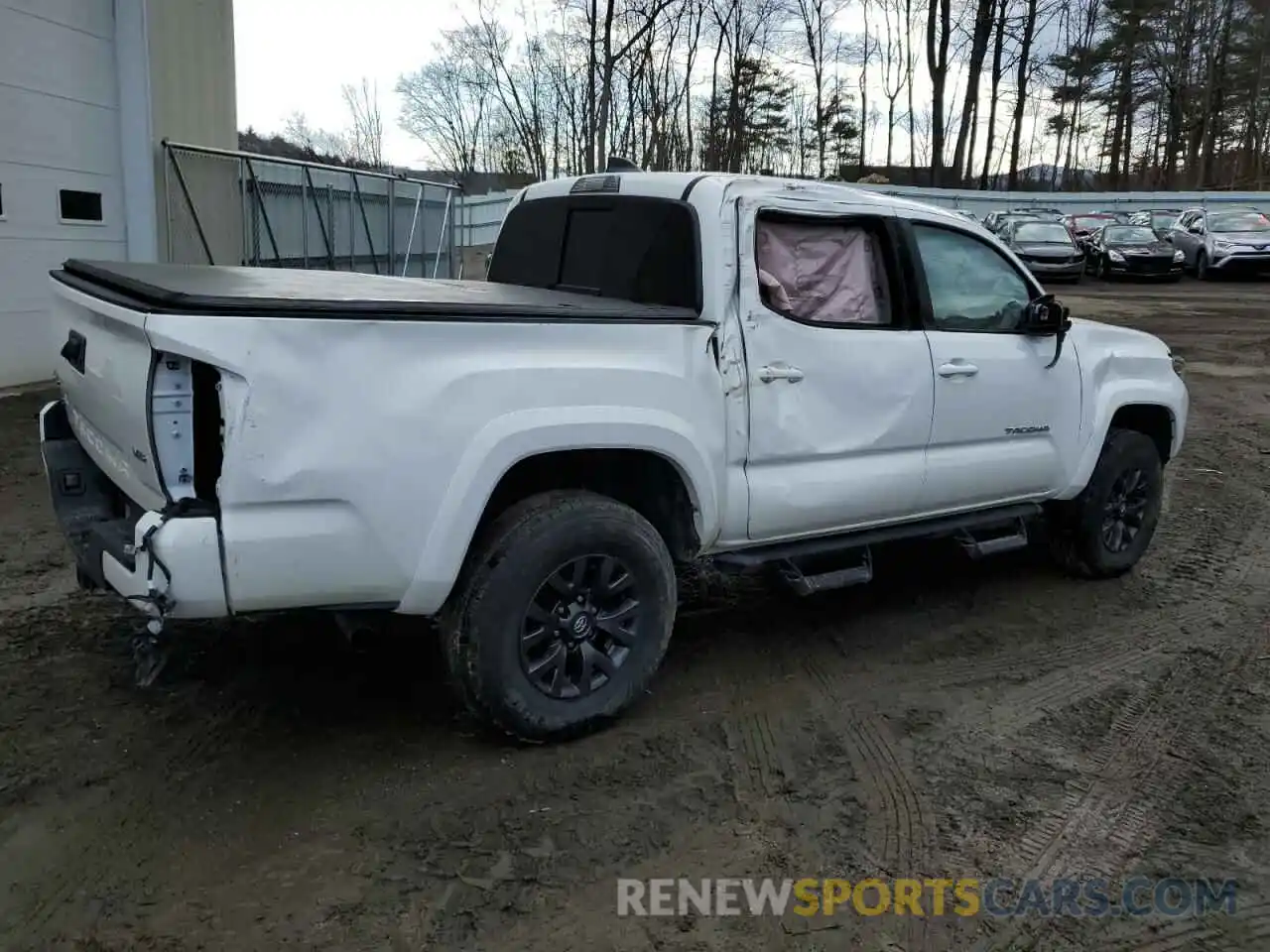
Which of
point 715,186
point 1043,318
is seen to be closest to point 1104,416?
point 1043,318

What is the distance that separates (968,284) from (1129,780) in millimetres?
2377

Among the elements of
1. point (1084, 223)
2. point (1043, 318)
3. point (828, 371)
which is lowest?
point (828, 371)

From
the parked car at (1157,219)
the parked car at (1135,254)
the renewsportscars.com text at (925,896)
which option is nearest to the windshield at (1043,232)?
the parked car at (1135,254)

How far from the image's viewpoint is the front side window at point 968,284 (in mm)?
4965

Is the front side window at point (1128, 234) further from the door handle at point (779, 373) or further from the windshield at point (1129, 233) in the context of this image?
the door handle at point (779, 373)

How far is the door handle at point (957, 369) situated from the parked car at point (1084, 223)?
1109 inches

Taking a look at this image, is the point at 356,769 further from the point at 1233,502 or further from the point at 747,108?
the point at 747,108

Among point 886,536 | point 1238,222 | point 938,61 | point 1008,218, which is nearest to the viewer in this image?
Answer: point 886,536

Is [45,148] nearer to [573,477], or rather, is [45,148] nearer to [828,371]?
[573,477]

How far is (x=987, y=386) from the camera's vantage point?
5.04 m

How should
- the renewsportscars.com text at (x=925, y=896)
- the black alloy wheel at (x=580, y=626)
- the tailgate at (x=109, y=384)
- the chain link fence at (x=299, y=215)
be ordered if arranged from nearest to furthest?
the renewsportscars.com text at (x=925, y=896) → the tailgate at (x=109, y=384) → the black alloy wheel at (x=580, y=626) → the chain link fence at (x=299, y=215)

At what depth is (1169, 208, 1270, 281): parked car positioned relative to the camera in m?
27.0

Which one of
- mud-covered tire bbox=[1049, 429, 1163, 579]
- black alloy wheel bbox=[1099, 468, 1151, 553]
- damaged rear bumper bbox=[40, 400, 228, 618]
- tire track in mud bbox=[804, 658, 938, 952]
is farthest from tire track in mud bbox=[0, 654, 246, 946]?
black alloy wheel bbox=[1099, 468, 1151, 553]

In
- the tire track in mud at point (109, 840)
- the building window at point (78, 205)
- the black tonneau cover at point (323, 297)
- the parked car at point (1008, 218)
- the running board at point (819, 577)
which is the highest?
the parked car at point (1008, 218)
